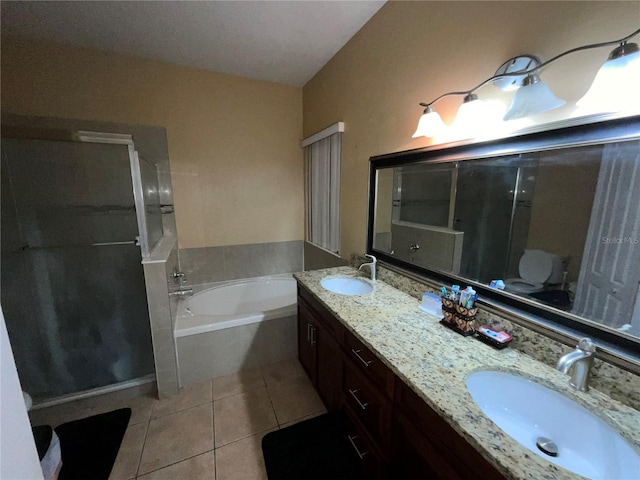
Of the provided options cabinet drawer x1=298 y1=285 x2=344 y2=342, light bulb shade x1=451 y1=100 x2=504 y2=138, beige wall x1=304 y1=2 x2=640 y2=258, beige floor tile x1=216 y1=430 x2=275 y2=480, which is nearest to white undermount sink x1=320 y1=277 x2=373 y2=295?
cabinet drawer x1=298 y1=285 x2=344 y2=342

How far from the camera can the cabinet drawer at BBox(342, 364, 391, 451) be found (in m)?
1.04

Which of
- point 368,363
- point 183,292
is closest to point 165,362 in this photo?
point 183,292

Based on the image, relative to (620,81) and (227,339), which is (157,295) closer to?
(227,339)

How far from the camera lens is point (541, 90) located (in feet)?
2.89

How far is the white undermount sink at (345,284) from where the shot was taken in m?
1.82

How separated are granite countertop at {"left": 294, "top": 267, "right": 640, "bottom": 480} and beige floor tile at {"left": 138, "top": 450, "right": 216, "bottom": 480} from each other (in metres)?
1.08

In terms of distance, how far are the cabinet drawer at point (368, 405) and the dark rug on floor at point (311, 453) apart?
218 mm

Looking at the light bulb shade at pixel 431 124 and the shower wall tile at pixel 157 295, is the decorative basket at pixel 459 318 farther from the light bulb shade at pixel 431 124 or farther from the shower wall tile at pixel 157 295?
the shower wall tile at pixel 157 295

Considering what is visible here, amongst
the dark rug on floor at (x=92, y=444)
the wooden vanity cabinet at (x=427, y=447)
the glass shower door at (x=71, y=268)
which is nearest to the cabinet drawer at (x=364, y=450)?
the wooden vanity cabinet at (x=427, y=447)

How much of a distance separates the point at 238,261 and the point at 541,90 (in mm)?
2713

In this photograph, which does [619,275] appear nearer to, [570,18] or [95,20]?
[570,18]

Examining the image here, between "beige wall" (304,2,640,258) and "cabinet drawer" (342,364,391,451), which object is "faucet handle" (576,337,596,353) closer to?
"cabinet drawer" (342,364,391,451)

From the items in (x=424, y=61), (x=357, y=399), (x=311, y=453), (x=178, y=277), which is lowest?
(x=311, y=453)

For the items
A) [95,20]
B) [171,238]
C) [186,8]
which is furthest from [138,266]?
[186,8]
